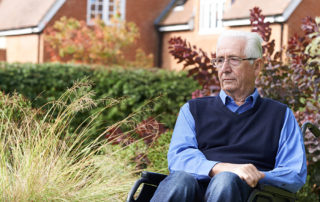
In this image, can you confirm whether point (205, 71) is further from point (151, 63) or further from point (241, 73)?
point (151, 63)

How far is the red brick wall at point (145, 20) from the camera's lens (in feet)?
74.3

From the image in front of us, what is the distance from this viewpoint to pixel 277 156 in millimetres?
3740

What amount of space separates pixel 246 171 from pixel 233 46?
91cm

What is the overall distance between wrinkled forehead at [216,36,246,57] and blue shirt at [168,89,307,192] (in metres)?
0.29

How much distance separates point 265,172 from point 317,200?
3031mm

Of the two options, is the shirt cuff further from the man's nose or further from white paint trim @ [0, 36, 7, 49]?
white paint trim @ [0, 36, 7, 49]

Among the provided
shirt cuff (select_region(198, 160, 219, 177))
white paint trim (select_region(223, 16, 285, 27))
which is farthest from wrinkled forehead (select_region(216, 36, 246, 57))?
white paint trim (select_region(223, 16, 285, 27))

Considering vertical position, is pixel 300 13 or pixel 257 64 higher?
pixel 300 13

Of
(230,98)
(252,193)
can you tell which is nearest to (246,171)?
(252,193)

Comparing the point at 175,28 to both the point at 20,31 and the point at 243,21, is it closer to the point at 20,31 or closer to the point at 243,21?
the point at 243,21

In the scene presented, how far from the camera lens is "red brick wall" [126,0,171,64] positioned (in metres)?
22.6

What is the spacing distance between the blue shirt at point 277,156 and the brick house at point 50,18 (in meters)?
17.2

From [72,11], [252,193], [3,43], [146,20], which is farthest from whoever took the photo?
[3,43]

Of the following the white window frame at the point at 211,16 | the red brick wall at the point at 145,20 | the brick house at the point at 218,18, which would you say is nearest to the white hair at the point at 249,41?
the brick house at the point at 218,18
